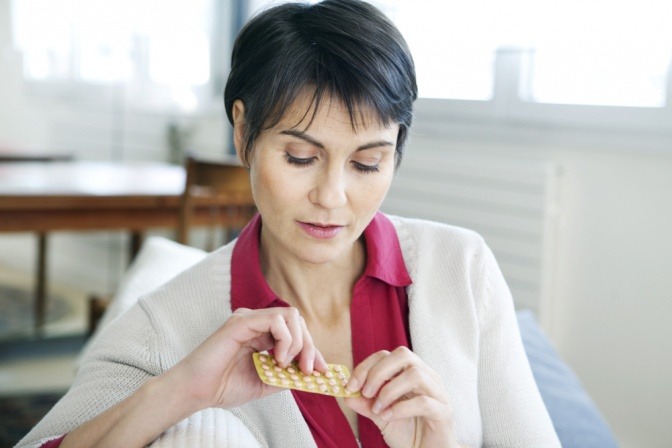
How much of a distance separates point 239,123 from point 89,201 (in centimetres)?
205

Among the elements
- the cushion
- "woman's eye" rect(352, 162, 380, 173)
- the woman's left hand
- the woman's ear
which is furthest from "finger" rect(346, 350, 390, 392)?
the cushion

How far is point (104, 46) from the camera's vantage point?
5488 millimetres

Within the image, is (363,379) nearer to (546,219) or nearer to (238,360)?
(238,360)

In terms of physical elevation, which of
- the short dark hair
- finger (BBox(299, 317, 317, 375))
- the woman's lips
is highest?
the short dark hair

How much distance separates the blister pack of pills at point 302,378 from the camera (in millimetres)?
1080

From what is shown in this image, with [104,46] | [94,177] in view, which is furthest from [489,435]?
[104,46]

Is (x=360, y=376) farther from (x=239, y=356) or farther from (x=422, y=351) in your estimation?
(x=422, y=351)

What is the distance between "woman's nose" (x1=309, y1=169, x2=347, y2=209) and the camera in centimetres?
125

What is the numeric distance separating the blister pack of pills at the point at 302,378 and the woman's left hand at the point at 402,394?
0.02 metres

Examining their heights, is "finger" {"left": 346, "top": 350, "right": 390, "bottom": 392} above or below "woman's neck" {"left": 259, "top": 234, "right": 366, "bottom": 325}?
below

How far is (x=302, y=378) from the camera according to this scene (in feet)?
3.60

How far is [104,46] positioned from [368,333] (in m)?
4.49

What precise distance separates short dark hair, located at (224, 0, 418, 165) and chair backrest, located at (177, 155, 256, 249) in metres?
1.38

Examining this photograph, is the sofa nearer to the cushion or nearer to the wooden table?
the cushion
